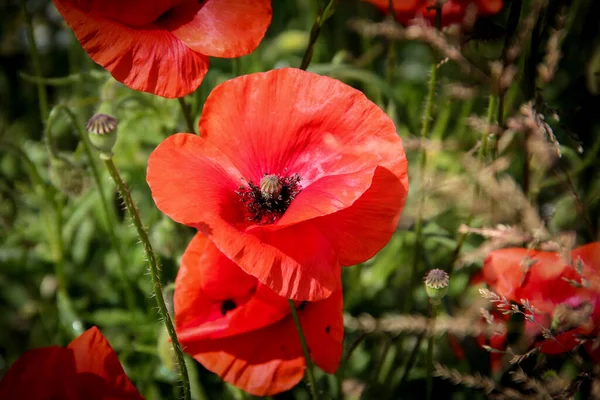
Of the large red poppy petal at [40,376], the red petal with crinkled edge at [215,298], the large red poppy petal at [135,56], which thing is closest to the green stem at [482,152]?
the red petal with crinkled edge at [215,298]

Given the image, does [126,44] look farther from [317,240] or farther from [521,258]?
[521,258]

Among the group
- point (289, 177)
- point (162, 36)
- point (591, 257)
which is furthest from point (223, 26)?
point (591, 257)

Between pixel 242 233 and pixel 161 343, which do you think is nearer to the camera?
pixel 242 233

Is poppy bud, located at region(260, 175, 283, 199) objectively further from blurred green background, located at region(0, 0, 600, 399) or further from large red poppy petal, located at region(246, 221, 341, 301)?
blurred green background, located at region(0, 0, 600, 399)

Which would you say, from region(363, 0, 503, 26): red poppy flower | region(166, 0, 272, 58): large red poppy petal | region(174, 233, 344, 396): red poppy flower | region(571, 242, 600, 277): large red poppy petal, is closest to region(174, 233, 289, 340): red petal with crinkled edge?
region(174, 233, 344, 396): red poppy flower

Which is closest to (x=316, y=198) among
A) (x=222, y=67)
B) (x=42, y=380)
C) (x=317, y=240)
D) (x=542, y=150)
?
(x=317, y=240)

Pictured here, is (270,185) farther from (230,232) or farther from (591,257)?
(591,257)
